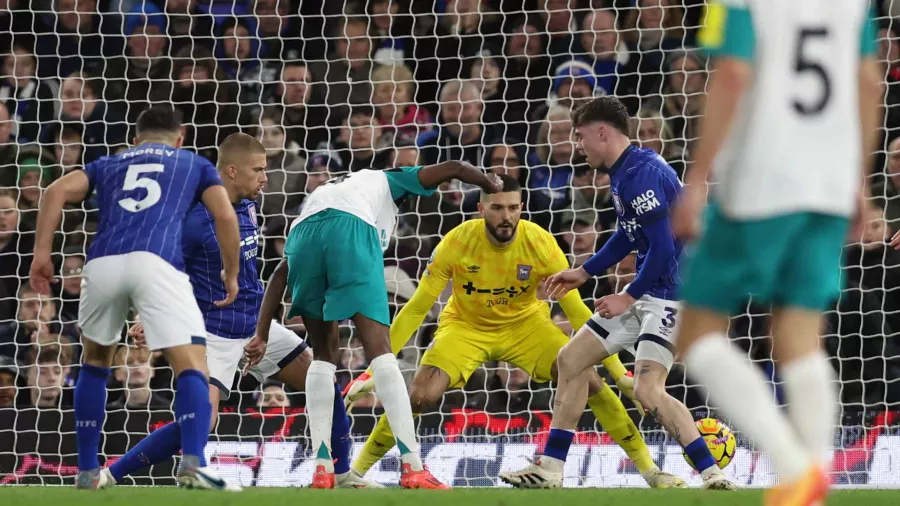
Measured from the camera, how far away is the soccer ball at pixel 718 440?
6.34m

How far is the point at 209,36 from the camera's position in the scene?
984cm

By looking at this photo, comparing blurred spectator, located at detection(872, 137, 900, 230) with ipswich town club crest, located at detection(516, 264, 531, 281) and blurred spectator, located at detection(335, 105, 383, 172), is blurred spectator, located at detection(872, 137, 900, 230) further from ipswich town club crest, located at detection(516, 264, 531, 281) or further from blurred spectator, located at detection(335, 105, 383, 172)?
blurred spectator, located at detection(335, 105, 383, 172)

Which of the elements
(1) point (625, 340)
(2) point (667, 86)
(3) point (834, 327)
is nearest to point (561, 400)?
(1) point (625, 340)

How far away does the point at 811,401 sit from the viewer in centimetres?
300

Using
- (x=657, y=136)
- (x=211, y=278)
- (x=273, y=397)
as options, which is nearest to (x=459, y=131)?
(x=657, y=136)

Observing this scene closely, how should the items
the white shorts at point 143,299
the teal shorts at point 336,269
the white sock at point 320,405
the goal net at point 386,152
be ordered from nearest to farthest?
the white shorts at point 143,299, the teal shorts at point 336,269, the white sock at point 320,405, the goal net at point 386,152

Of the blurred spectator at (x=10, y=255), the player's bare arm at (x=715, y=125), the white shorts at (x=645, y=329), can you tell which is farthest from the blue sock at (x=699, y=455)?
the blurred spectator at (x=10, y=255)

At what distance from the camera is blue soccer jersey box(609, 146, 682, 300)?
5.64 metres

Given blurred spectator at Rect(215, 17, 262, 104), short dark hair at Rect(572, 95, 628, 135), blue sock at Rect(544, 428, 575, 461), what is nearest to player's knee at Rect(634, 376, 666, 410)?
blue sock at Rect(544, 428, 575, 461)

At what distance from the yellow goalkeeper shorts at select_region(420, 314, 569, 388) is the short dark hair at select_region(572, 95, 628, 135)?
1.44m

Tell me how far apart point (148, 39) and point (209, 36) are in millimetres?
803

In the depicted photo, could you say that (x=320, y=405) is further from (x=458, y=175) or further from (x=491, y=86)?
(x=491, y=86)

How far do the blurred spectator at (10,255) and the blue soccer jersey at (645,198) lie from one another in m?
5.19

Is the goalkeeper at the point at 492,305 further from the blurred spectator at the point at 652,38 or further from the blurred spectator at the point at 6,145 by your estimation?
the blurred spectator at the point at 6,145
